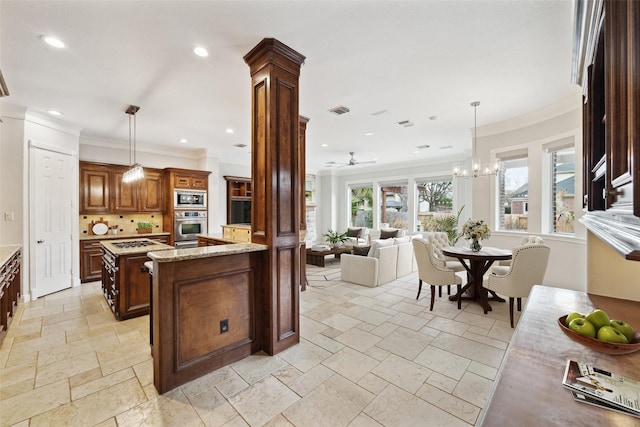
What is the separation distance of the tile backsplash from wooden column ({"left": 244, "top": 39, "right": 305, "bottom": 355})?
4.89 meters

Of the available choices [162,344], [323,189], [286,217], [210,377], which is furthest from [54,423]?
[323,189]

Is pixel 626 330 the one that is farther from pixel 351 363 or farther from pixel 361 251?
pixel 361 251

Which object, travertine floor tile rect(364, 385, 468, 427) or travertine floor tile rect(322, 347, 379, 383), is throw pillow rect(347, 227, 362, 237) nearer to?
travertine floor tile rect(322, 347, 379, 383)

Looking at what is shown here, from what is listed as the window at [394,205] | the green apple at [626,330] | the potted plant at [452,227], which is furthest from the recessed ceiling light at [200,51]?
the window at [394,205]

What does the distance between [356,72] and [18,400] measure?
4.06m

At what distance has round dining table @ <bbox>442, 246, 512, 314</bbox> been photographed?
3678 mm

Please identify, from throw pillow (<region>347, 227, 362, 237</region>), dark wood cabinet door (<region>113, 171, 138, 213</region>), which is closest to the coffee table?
throw pillow (<region>347, 227, 362, 237</region>)

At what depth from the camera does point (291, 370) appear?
237 cm

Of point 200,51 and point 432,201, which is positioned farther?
point 432,201

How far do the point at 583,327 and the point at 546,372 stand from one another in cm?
40

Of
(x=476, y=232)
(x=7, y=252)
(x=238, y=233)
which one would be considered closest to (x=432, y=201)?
(x=476, y=232)

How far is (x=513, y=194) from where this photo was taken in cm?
529

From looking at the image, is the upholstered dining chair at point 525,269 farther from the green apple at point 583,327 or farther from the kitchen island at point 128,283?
the kitchen island at point 128,283

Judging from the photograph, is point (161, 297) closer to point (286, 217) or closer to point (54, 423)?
point (54, 423)
